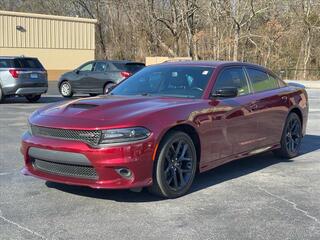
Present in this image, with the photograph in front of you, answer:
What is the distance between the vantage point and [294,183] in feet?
22.0

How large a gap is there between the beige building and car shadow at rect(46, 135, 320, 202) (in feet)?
86.0

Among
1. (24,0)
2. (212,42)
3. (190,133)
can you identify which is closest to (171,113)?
(190,133)

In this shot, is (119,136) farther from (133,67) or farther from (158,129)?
(133,67)

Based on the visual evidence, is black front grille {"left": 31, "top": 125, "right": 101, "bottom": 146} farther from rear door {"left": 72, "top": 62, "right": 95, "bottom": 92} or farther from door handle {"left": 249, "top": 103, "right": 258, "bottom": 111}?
rear door {"left": 72, "top": 62, "right": 95, "bottom": 92}

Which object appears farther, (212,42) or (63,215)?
(212,42)

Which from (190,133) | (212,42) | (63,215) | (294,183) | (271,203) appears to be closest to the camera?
(63,215)

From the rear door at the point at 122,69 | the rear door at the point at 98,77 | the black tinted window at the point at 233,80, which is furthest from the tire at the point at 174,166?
the rear door at the point at 98,77

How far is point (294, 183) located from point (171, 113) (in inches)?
79.0

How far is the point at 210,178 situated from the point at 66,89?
53.0 feet

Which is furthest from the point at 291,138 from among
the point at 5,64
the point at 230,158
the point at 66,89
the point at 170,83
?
the point at 66,89

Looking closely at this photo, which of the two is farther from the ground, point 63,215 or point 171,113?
point 171,113

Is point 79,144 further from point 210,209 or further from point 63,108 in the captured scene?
point 210,209

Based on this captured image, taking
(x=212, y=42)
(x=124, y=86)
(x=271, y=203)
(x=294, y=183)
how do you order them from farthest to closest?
(x=212, y=42) → (x=124, y=86) → (x=294, y=183) → (x=271, y=203)

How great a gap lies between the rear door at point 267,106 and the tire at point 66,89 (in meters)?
14.9
